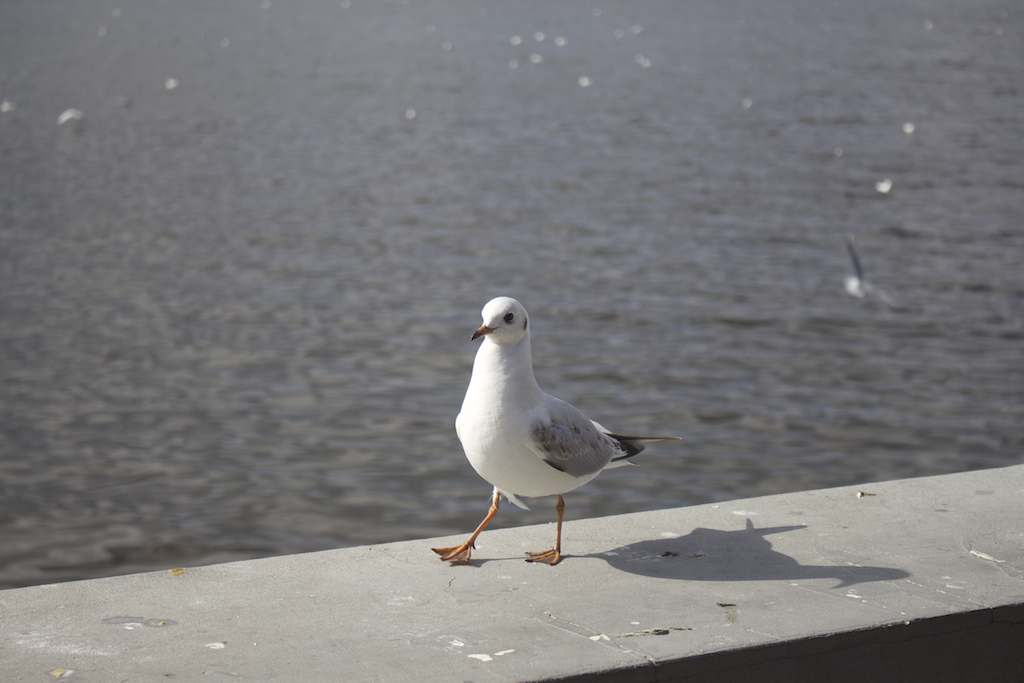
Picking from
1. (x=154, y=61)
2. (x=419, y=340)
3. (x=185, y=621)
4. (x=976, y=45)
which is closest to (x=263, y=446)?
(x=419, y=340)

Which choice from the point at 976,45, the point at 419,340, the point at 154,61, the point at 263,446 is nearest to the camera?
the point at 263,446

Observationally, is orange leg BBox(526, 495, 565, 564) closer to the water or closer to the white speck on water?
the water

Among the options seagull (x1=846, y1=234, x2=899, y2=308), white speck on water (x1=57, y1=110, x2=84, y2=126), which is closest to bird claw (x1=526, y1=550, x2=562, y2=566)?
seagull (x1=846, y1=234, x2=899, y2=308)

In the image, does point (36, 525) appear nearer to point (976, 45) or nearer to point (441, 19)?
point (976, 45)

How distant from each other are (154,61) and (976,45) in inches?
963

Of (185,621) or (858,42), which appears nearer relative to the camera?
(185,621)

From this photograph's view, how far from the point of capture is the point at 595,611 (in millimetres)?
3109

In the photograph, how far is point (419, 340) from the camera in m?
8.85

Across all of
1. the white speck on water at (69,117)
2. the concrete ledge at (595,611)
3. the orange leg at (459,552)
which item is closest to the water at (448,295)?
the white speck on water at (69,117)

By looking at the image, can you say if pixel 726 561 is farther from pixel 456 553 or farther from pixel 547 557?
pixel 456 553

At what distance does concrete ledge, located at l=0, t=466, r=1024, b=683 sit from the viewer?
2766mm

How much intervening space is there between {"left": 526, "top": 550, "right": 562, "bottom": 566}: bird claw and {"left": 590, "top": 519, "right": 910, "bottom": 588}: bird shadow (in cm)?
16

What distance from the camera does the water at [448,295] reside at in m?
6.36

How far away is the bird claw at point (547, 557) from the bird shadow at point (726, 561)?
0.53ft
